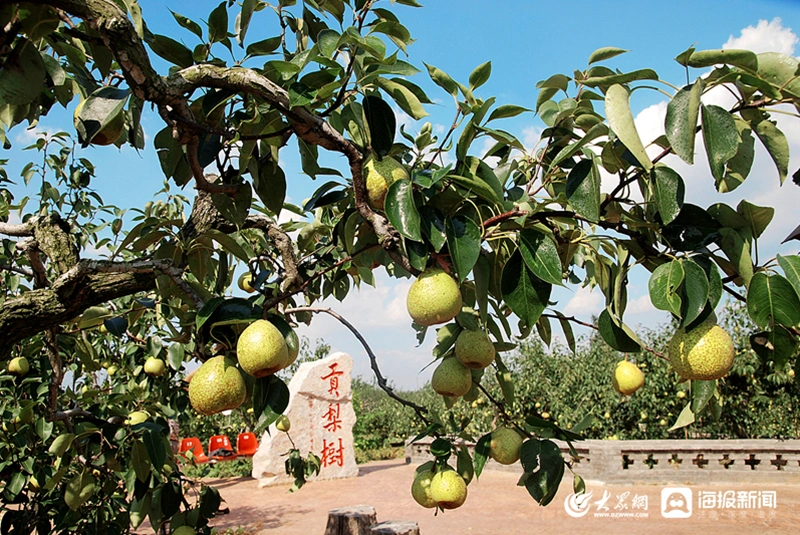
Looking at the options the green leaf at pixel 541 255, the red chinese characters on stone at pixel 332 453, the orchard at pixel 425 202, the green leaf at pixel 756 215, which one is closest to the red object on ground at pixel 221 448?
the red chinese characters on stone at pixel 332 453

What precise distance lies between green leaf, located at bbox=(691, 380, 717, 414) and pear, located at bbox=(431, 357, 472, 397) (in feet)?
1.82

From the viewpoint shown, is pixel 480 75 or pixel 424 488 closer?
pixel 480 75

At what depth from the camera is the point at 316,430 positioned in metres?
11.8

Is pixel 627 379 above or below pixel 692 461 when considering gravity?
above

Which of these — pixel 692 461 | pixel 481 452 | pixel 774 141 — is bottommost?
pixel 692 461

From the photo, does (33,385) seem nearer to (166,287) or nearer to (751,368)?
(166,287)

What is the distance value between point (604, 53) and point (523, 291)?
0.57 metres

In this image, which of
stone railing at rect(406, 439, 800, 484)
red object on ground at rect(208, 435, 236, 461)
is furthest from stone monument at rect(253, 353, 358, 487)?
stone railing at rect(406, 439, 800, 484)

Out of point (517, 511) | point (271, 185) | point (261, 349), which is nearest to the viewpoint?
point (261, 349)

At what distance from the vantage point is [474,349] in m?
1.49

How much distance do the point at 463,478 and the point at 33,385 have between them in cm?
251

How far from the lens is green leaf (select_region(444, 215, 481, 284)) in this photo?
1050mm

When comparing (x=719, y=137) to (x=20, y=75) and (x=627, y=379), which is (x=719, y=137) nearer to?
(x=627, y=379)

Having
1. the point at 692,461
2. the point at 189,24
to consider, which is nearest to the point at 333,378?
the point at 692,461
